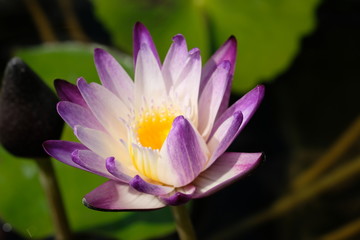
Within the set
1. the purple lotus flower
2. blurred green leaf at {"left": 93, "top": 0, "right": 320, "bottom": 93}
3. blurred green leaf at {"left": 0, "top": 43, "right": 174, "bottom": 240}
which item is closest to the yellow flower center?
the purple lotus flower

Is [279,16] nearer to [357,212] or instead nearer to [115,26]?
[115,26]

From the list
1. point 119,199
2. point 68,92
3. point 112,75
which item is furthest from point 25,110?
point 119,199

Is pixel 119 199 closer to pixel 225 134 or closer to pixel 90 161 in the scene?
pixel 90 161

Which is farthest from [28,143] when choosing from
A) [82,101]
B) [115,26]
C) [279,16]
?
[279,16]

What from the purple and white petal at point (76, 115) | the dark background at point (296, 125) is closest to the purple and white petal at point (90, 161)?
the purple and white petal at point (76, 115)

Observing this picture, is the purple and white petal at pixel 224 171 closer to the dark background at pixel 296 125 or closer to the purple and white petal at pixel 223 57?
the purple and white petal at pixel 223 57

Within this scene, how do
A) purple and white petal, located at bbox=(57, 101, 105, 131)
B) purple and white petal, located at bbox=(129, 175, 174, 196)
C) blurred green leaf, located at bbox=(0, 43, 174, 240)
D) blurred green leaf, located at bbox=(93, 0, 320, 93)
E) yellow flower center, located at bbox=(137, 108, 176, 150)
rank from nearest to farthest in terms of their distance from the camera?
purple and white petal, located at bbox=(129, 175, 174, 196)
purple and white petal, located at bbox=(57, 101, 105, 131)
yellow flower center, located at bbox=(137, 108, 176, 150)
blurred green leaf, located at bbox=(0, 43, 174, 240)
blurred green leaf, located at bbox=(93, 0, 320, 93)

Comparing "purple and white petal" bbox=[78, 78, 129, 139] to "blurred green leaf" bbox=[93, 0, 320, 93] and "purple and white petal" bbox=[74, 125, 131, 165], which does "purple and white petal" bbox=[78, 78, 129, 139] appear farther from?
"blurred green leaf" bbox=[93, 0, 320, 93]
